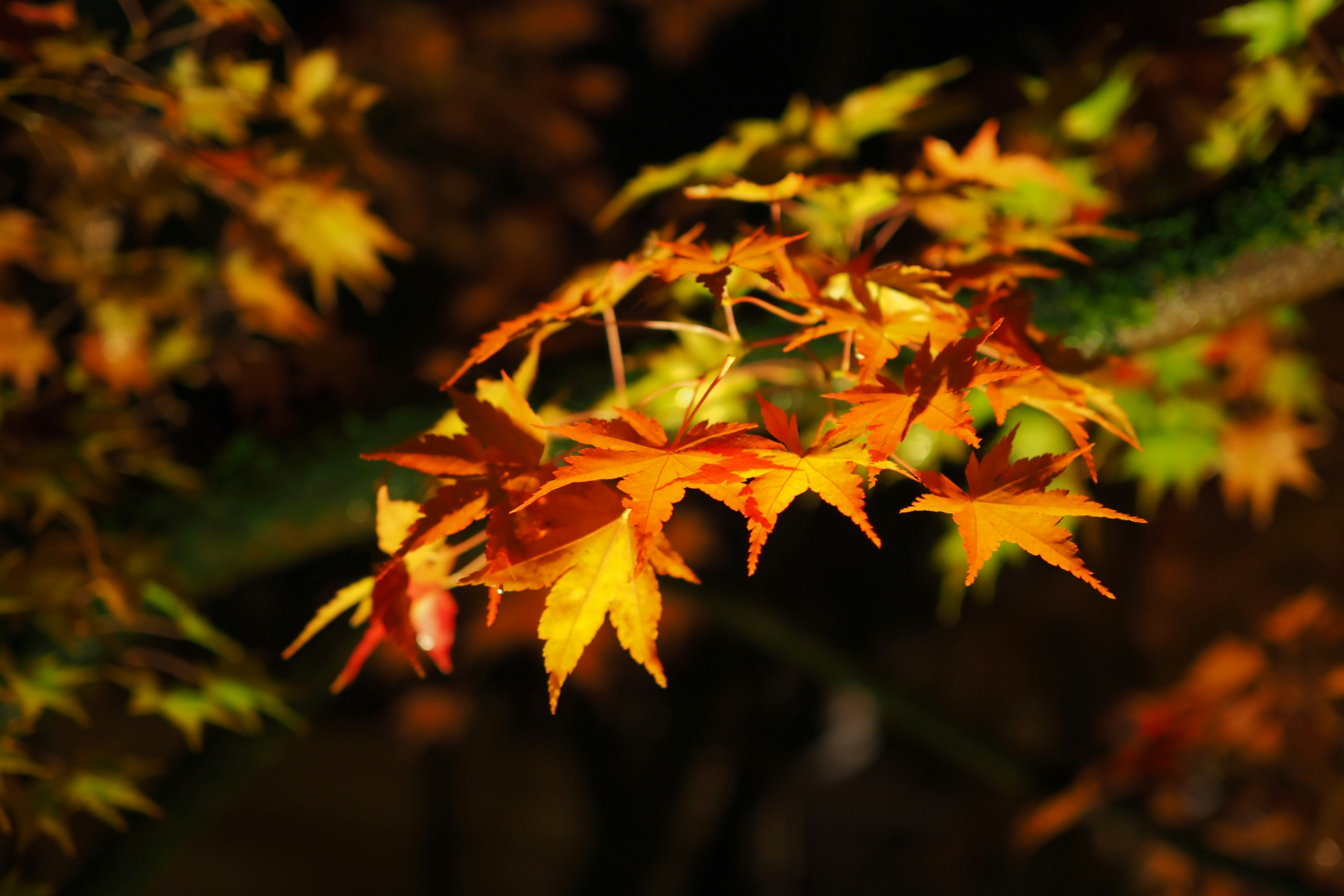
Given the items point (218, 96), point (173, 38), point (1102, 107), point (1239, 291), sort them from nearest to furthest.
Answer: point (1239, 291), point (218, 96), point (1102, 107), point (173, 38)

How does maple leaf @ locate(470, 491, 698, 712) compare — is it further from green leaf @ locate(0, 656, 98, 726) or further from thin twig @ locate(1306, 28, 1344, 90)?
thin twig @ locate(1306, 28, 1344, 90)

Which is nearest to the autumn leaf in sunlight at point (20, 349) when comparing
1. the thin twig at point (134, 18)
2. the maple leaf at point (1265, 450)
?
the thin twig at point (134, 18)

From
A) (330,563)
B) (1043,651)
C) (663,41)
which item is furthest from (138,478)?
(1043,651)

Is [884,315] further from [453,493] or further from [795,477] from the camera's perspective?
[453,493]

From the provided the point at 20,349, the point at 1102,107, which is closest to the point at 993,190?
the point at 1102,107

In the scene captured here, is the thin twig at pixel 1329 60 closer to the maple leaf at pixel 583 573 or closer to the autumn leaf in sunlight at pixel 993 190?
the autumn leaf in sunlight at pixel 993 190

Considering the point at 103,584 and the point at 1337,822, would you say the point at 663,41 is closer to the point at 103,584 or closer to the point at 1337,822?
the point at 103,584
